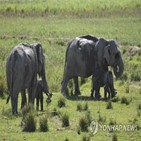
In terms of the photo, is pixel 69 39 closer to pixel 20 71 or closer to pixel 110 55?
pixel 110 55

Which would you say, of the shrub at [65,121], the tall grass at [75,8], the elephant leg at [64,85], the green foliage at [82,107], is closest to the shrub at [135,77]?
the elephant leg at [64,85]

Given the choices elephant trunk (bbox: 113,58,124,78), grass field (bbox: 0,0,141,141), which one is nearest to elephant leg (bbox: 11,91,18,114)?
grass field (bbox: 0,0,141,141)

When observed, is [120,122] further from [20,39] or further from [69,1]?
[69,1]

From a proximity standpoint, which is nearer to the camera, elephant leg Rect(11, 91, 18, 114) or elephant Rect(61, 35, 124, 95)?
elephant leg Rect(11, 91, 18, 114)

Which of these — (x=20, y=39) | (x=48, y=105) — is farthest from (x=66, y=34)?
(x=48, y=105)

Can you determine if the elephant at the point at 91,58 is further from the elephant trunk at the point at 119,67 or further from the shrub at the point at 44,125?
the shrub at the point at 44,125

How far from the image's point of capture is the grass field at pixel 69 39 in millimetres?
15969

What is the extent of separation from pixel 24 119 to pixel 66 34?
95.1 ft

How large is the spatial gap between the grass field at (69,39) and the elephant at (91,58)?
36.9 inches

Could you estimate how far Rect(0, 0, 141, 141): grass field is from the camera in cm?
1597

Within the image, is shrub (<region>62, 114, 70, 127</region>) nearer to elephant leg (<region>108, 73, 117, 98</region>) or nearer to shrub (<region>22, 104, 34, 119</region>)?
shrub (<region>22, 104, 34, 119</region>)

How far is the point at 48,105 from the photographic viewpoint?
1997cm

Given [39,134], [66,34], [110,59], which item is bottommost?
[39,134]

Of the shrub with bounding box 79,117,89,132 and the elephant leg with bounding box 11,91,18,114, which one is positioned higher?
the elephant leg with bounding box 11,91,18,114
